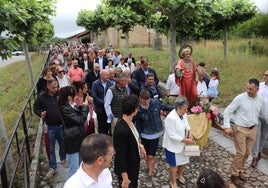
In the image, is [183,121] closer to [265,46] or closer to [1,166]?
[1,166]

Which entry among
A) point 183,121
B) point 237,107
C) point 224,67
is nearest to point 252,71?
point 224,67

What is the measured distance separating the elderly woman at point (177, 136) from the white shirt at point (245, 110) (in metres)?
0.86

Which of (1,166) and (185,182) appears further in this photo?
(185,182)

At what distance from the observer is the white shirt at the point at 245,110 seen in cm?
509

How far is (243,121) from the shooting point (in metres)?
5.13

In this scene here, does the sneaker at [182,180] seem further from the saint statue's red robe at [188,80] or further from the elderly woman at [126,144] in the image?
the saint statue's red robe at [188,80]

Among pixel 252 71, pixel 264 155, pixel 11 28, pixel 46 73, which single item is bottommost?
pixel 264 155

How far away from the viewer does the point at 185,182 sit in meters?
5.34

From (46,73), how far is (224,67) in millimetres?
10210

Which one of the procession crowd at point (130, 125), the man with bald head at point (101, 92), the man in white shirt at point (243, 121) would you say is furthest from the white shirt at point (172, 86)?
the man in white shirt at point (243, 121)

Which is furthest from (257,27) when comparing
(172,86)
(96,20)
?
(172,86)

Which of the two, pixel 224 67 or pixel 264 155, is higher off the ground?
pixel 224 67

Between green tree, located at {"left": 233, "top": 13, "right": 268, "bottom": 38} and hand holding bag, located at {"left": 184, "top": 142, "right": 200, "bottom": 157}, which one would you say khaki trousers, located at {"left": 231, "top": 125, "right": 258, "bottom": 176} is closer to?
hand holding bag, located at {"left": 184, "top": 142, "right": 200, "bottom": 157}

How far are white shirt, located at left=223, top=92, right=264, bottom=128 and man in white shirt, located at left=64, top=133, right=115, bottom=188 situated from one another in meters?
3.23
